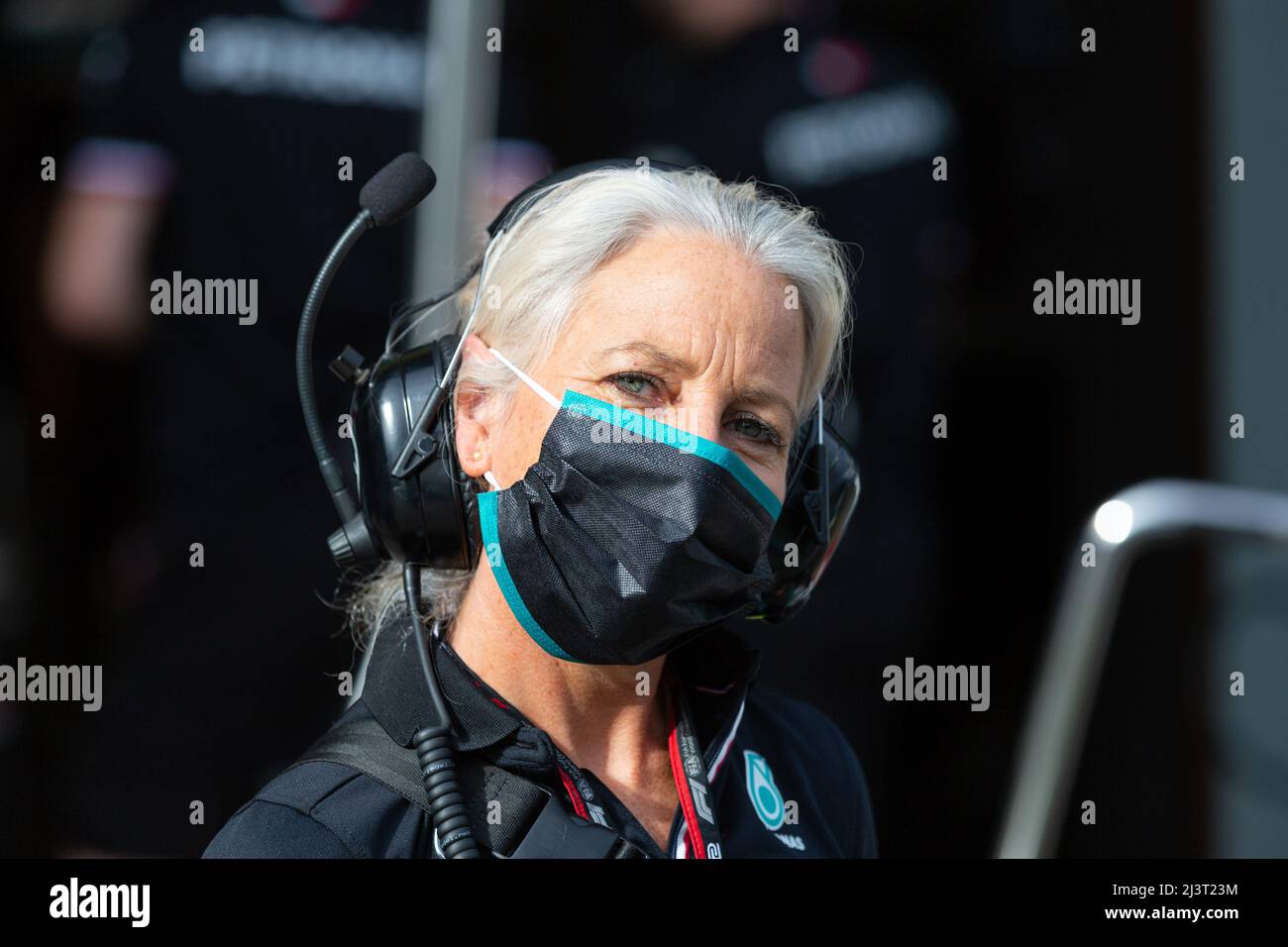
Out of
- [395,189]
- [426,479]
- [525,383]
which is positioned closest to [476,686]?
[426,479]

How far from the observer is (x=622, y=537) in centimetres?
175

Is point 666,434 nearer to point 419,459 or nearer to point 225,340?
point 419,459

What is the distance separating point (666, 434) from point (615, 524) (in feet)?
0.41

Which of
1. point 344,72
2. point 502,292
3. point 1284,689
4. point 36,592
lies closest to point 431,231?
point 344,72

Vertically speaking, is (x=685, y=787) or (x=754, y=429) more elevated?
(x=754, y=429)

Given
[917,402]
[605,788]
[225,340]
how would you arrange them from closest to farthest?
[605,788], [225,340], [917,402]

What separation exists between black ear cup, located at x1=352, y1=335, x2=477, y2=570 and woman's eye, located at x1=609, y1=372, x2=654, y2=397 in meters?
0.23

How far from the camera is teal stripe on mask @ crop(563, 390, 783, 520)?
70.0 inches

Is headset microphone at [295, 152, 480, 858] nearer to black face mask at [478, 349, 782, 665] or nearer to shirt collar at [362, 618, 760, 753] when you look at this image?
shirt collar at [362, 618, 760, 753]

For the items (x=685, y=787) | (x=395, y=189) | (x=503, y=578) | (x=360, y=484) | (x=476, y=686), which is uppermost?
(x=395, y=189)

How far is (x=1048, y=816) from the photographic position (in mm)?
2846

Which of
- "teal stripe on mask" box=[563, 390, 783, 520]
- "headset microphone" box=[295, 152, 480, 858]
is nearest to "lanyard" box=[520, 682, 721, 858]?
"headset microphone" box=[295, 152, 480, 858]

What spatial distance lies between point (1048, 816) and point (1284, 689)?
4.01 feet
